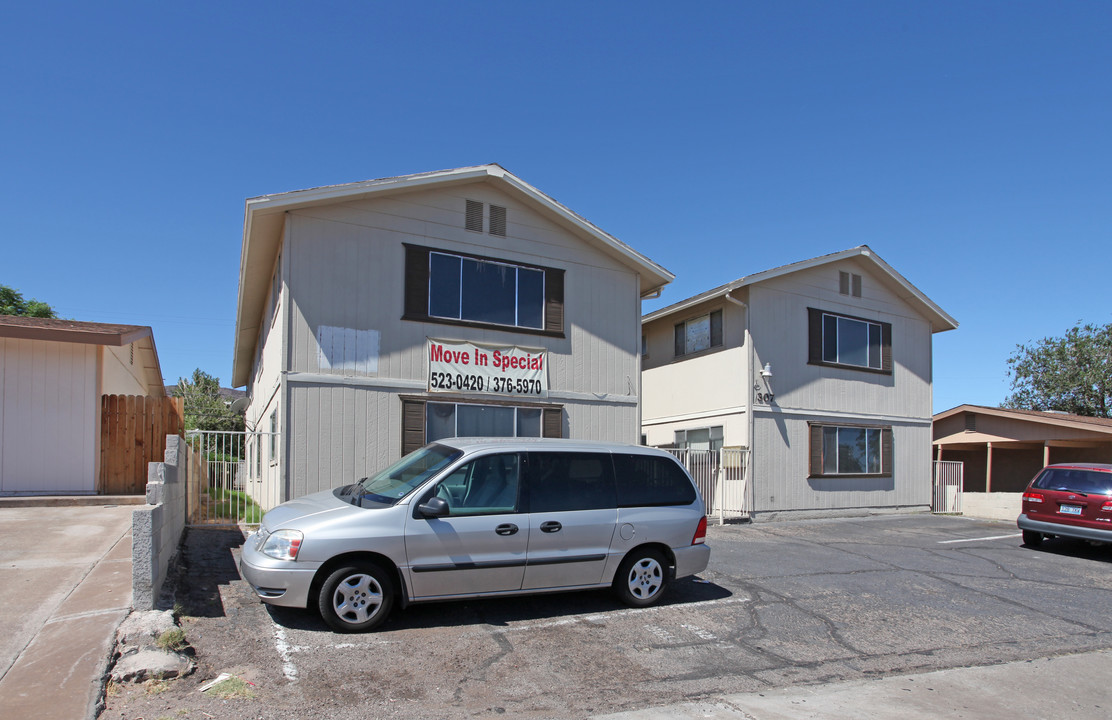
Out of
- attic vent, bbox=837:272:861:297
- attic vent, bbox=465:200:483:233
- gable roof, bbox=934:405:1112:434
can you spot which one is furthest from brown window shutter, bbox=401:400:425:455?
gable roof, bbox=934:405:1112:434

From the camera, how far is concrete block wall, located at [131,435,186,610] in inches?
244

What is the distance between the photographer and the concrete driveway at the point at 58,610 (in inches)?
189

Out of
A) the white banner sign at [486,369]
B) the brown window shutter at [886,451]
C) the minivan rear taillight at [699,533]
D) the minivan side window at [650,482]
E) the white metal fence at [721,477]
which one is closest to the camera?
the minivan side window at [650,482]

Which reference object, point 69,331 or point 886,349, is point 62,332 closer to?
point 69,331

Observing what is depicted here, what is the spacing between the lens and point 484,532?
7.06m

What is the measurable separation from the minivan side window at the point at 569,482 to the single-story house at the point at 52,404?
8669 millimetres

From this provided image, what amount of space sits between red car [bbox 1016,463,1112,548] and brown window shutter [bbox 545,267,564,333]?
8785 mm

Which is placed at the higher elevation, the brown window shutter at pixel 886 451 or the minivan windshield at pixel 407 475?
the minivan windshield at pixel 407 475

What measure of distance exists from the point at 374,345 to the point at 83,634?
289 inches

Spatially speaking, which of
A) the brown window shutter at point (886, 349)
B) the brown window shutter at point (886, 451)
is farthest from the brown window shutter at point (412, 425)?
the brown window shutter at point (886, 349)

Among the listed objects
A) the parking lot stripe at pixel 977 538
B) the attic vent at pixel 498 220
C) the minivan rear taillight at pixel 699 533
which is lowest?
the parking lot stripe at pixel 977 538

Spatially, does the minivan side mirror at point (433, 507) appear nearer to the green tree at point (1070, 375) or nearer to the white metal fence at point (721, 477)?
the white metal fence at point (721, 477)

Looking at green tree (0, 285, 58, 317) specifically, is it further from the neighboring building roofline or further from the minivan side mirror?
the minivan side mirror

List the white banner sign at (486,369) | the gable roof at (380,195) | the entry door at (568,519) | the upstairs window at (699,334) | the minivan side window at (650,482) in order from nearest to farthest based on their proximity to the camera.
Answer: the entry door at (568,519)
the minivan side window at (650,482)
the gable roof at (380,195)
the white banner sign at (486,369)
the upstairs window at (699,334)
